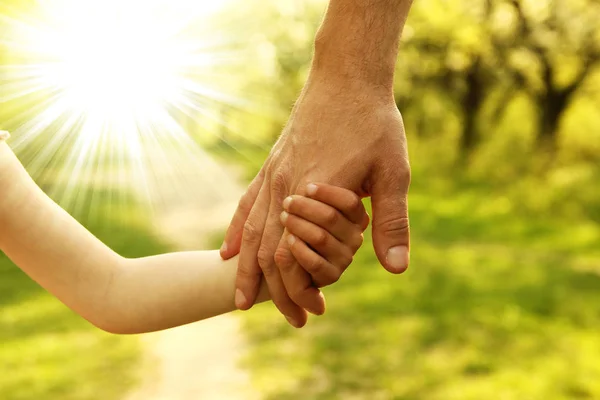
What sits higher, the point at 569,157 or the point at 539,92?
the point at 539,92

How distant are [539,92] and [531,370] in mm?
7822

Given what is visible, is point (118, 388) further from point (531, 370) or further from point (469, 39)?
point (469, 39)

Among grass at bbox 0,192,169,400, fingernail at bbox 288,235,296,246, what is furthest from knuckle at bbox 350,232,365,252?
grass at bbox 0,192,169,400

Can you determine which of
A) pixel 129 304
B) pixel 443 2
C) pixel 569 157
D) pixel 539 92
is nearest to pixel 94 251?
pixel 129 304

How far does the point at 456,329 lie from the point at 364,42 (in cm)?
533

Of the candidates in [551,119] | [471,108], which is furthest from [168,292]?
[471,108]

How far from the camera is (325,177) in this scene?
194cm

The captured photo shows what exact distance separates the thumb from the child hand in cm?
6

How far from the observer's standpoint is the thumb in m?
1.92

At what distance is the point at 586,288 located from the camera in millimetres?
7941

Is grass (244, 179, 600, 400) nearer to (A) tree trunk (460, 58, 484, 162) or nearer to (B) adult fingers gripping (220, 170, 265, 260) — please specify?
(B) adult fingers gripping (220, 170, 265, 260)

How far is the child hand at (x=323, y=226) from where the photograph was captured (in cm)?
190

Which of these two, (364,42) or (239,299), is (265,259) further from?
(364,42)

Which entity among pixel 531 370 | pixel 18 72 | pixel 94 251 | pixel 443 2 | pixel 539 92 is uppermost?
pixel 443 2
